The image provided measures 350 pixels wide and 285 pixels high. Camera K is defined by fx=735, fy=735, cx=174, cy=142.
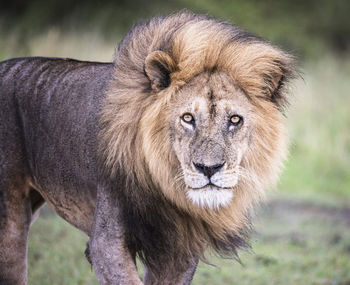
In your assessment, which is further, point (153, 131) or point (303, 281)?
point (303, 281)

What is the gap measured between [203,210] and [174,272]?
435mm

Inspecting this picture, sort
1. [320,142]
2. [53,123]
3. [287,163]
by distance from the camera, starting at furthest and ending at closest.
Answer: [320,142] → [287,163] → [53,123]

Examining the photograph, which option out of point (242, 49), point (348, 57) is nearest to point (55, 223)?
point (242, 49)

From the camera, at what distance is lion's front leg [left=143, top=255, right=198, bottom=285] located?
3.97 meters

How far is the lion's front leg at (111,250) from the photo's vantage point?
12.2ft

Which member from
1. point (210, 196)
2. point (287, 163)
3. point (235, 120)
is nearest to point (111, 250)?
point (210, 196)

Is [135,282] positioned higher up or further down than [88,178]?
further down

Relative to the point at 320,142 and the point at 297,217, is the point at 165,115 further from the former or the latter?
the point at 320,142

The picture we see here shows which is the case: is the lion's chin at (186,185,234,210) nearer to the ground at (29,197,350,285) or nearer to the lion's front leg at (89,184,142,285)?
the lion's front leg at (89,184,142,285)

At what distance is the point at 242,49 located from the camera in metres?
3.83

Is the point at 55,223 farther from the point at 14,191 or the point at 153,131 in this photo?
the point at 153,131

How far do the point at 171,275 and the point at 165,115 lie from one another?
2.97 feet

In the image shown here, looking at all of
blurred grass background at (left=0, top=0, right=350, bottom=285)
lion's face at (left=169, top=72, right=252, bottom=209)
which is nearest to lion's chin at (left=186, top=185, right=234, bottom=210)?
lion's face at (left=169, top=72, right=252, bottom=209)

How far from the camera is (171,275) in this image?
4016 millimetres
